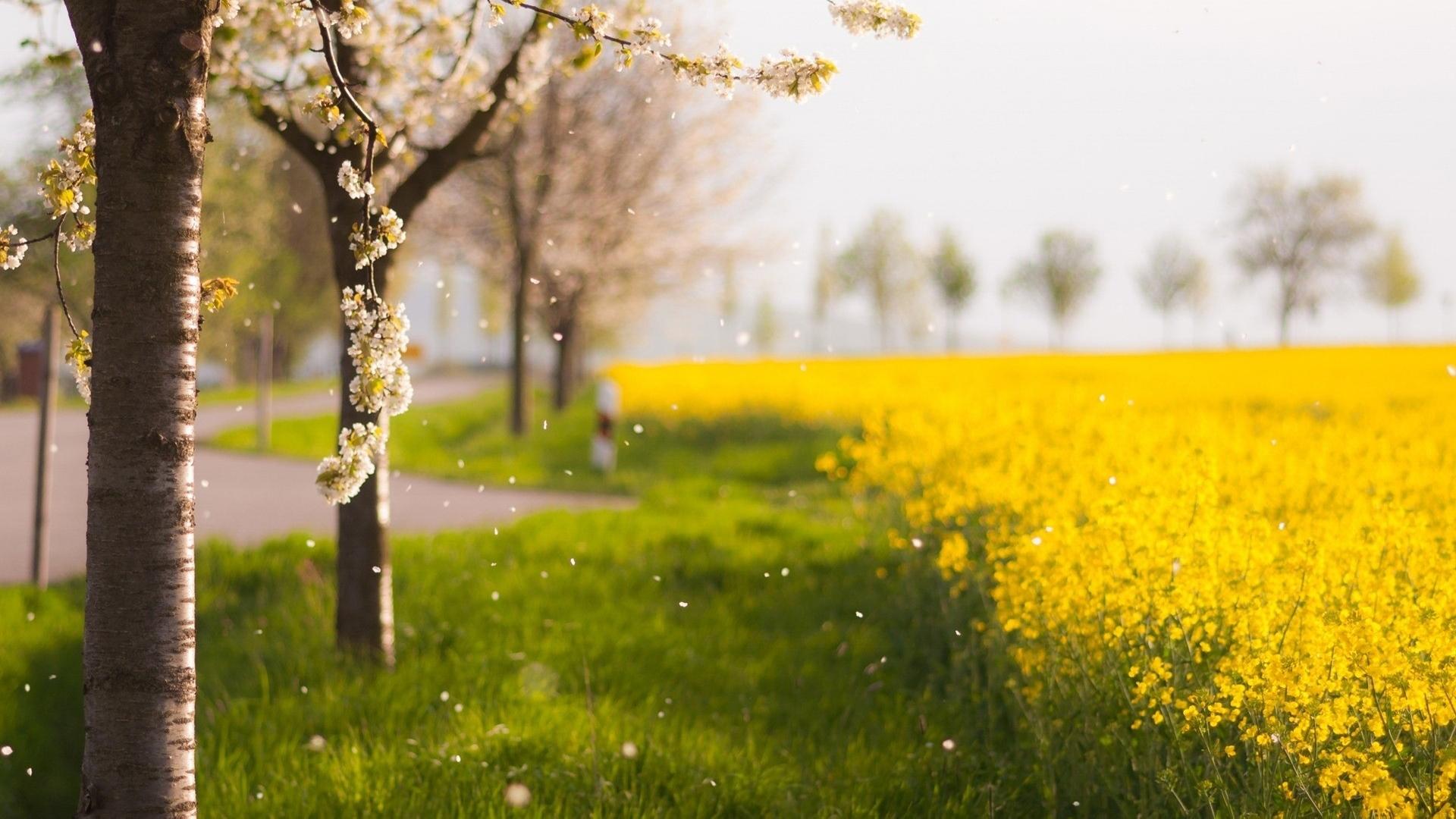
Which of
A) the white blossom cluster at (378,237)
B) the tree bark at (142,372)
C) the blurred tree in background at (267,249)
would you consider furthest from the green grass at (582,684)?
the blurred tree in background at (267,249)

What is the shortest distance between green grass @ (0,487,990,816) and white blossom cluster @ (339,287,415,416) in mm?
1566

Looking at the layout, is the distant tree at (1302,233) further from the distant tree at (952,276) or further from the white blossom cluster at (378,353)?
the white blossom cluster at (378,353)

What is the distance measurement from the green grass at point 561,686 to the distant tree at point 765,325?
76.2 metres

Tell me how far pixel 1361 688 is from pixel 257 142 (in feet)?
98.8

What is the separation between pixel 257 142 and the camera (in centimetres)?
2870

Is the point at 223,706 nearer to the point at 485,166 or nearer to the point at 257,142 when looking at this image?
the point at 485,166

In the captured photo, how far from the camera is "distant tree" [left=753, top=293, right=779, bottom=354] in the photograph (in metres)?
85.1

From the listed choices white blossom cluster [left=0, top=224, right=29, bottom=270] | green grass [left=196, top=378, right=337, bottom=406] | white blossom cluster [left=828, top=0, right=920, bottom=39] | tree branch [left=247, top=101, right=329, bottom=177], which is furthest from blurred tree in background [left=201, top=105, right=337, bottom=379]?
white blossom cluster [left=828, top=0, right=920, bottom=39]

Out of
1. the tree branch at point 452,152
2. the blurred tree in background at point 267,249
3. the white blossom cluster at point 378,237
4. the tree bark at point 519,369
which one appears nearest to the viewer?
the white blossom cluster at point 378,237

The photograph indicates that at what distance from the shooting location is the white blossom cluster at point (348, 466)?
285 cm

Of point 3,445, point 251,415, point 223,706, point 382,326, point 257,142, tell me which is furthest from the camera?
point 257,142

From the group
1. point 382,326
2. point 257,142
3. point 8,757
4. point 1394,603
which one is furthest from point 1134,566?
point 257,142

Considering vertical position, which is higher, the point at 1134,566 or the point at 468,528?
the point at 1134,566

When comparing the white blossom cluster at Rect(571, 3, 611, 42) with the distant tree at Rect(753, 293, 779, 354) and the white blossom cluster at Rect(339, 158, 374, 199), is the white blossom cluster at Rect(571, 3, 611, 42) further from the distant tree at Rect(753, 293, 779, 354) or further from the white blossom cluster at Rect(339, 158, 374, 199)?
the distant tree at Rect(753, 293, 779, 354)
